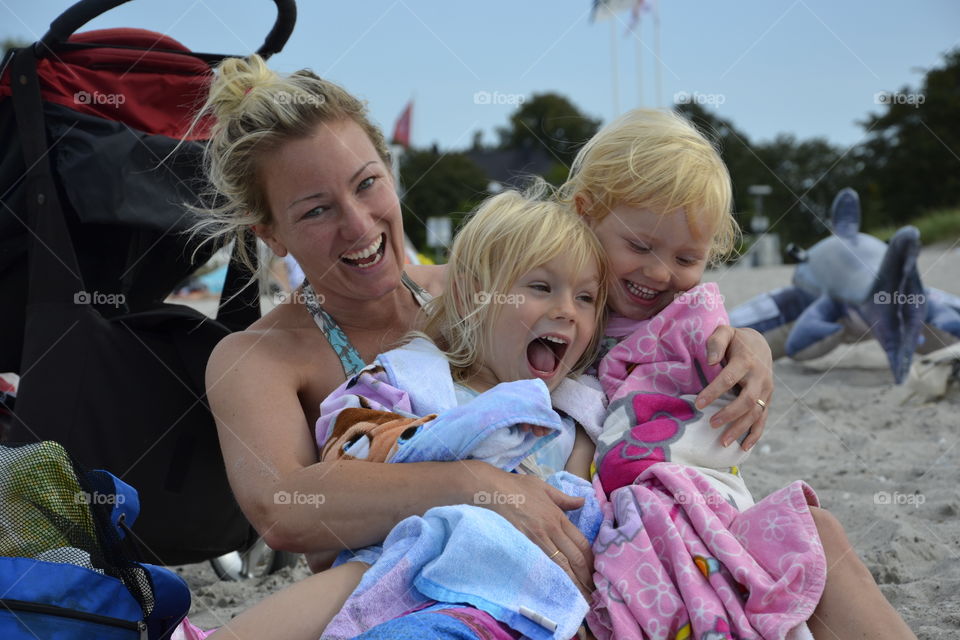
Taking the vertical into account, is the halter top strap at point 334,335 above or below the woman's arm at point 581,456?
above

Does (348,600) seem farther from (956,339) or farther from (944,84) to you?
(944,84)

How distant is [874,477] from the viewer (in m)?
3.82

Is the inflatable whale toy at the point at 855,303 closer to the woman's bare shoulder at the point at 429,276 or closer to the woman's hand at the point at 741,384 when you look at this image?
the woman's bare shoulder at the point at 429,276

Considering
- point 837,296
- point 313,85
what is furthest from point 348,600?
point 837,296

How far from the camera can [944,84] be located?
96.4ft

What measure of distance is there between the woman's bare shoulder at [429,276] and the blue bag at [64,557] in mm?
1093

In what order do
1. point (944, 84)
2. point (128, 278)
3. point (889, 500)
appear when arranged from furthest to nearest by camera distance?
1. point (944, 84)
2. point (889, 500)
3. point (128, 278)

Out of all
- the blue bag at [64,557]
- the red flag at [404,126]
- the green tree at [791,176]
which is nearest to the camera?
the blue bag at [64,557]

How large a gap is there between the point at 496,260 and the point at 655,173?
15.8 inches

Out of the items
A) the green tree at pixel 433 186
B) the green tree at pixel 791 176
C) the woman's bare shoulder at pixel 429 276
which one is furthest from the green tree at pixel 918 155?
the woman's bare shoulder at pixel 429 276

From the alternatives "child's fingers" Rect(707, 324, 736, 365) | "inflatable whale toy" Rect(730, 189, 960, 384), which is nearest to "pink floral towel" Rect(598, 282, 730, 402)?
"child's fingers" Rect(707, 324, 736, 365)

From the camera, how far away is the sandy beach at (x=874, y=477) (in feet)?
8.77

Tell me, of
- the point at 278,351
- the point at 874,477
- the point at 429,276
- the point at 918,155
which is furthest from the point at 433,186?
the point at 278,351

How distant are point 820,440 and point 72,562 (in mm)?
3712
